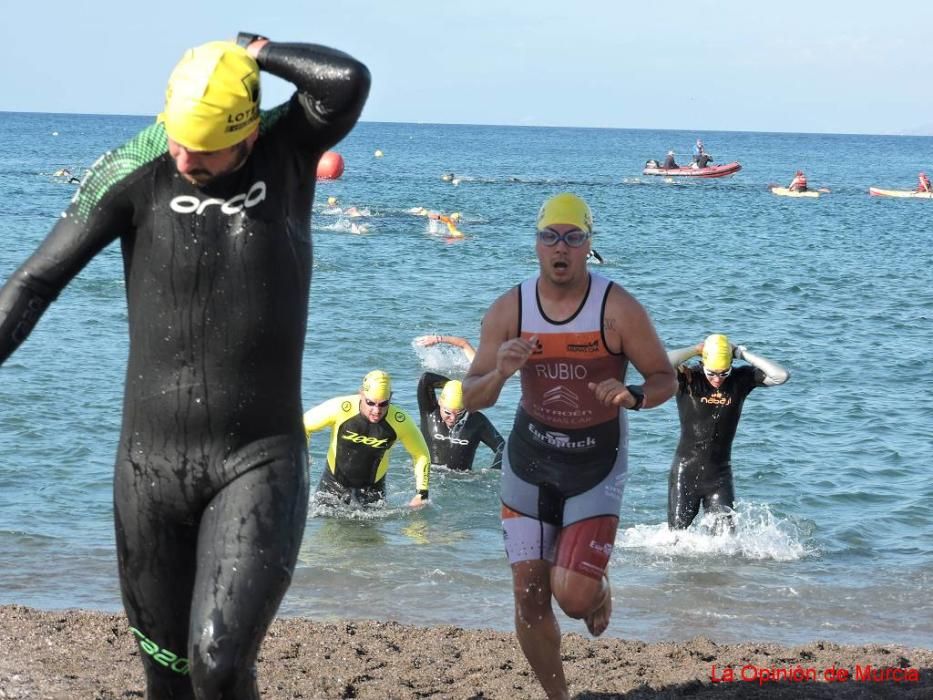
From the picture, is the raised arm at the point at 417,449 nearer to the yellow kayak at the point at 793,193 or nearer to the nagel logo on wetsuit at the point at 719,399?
the nagel logo on wetsuit at the point at 719,399

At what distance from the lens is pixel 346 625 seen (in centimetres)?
749

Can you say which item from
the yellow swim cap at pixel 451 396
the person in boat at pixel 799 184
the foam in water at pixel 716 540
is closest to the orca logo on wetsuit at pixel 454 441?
the yellow swim cap at pixel 451 396

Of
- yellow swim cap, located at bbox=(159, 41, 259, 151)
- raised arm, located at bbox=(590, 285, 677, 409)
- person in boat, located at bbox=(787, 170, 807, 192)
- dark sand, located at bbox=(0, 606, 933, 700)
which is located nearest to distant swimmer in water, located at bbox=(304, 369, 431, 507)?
dark sand, located at bbox=(0, 606, 933, 700)

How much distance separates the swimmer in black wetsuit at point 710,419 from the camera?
9789mm

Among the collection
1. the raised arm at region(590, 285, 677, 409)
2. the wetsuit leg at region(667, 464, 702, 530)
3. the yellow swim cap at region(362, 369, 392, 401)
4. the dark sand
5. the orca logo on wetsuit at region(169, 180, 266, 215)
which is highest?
the orca logo on wetsuit at region(169, 180, 266, 215)

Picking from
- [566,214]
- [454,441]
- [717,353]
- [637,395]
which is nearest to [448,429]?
[454,441]

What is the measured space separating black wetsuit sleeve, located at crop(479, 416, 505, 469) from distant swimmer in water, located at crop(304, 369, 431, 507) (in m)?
1.87

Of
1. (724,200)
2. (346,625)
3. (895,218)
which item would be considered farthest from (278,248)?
(724,200)

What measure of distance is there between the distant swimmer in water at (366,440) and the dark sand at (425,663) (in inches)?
135

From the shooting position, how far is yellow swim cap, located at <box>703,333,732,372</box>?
969 centimetres

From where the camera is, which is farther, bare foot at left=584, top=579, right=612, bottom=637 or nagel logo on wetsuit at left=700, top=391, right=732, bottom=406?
nagel logo on wetsuit at left=700, top=391, right=732, bottom=406

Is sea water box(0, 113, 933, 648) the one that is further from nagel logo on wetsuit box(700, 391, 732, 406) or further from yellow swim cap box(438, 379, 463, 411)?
nagel logo on wetsuit box(700, 391, 732, 406)

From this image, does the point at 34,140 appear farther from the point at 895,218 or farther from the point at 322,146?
the point at 322,146

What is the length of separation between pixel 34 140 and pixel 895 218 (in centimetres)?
7753
